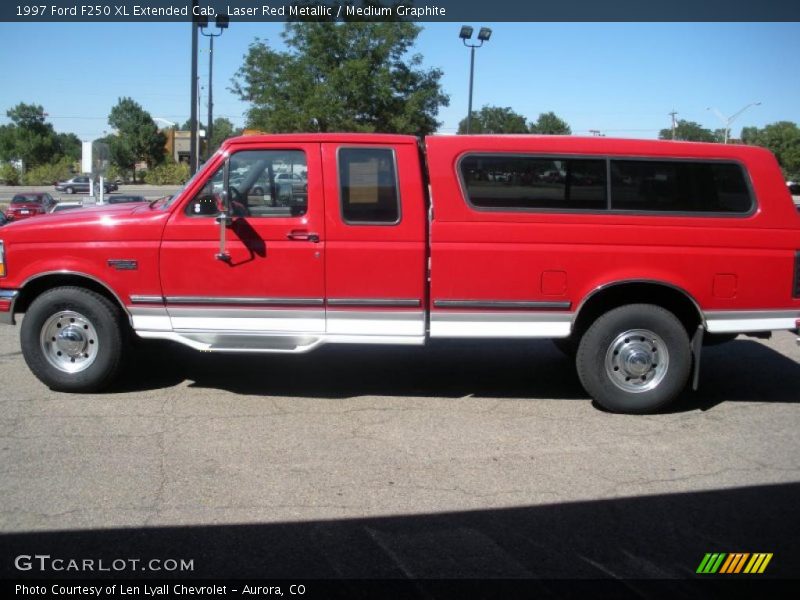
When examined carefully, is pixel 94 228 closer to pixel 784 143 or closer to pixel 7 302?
pixel 7 302

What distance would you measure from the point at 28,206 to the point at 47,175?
1546 inches

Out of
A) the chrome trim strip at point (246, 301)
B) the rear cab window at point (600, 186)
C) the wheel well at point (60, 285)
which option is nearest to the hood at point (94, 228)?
the wheel well at point (60, 285)

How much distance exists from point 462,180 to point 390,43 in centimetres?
1831

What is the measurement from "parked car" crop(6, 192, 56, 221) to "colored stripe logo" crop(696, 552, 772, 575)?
29.7 meters

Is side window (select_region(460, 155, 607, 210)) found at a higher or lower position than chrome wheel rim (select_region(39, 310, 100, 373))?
higher

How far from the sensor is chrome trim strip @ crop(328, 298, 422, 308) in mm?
5758

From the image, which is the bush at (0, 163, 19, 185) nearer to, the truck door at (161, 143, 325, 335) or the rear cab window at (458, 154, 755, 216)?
the truck door at (161, 143, 325, 335)

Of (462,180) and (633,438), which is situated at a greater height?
(462,180)

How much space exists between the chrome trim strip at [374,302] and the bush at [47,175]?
67.3 meters

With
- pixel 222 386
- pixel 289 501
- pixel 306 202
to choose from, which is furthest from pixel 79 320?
pixel 289 501

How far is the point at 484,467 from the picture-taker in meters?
4.71

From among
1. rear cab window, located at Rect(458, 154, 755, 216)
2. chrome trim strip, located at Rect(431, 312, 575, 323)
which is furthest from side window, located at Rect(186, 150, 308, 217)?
chrome trim strip, located at Rect(431, 312, 575, 323)

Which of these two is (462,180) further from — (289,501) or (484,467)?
(289,501)

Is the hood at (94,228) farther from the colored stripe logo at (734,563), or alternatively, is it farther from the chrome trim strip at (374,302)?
the colored stripe logo at (734,563)
